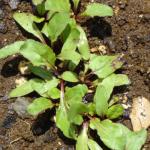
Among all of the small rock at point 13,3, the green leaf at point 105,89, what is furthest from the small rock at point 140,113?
the small rock at point 13,3

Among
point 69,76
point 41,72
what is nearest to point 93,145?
point 69,76

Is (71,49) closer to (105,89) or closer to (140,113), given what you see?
(105,89)

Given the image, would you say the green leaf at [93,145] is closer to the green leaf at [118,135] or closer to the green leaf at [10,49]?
the green leaf at [118,135]

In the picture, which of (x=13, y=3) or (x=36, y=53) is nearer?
(x=36, y=53)

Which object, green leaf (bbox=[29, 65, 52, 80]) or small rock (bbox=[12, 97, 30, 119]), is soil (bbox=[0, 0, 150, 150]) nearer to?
small rock (bbox=[12, 97, 30, 119])

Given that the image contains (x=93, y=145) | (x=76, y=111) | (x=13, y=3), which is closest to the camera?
(x=76, y=111)

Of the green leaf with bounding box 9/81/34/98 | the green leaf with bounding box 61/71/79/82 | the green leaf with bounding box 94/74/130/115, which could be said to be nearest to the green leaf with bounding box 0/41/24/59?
the green leaf with bounding box 9/81/34/98
